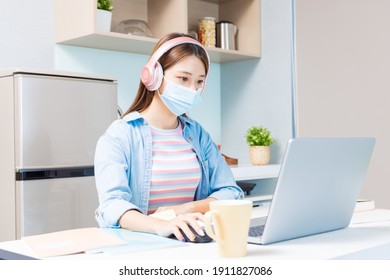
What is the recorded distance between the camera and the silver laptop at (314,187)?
0.94 meters

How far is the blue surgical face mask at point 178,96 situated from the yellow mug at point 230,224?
66cm

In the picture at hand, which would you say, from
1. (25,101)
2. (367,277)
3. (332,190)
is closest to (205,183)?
(332,190)

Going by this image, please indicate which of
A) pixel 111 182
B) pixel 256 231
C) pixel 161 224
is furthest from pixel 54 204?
pixel 256 231

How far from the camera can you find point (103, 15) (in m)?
2.61

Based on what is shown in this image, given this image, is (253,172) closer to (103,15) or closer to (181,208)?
(103,15)

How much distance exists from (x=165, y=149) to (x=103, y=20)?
4.45 ft

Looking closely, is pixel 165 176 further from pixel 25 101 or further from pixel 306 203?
pixel 25 101

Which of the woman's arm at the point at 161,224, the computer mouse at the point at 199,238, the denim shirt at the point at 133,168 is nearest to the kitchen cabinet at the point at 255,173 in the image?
the denim shirt at the point at 133,168

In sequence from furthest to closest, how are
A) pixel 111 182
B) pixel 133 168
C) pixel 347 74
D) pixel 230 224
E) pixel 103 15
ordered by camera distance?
pixel 347 74 < pixel 103 15 < pixel 133 168 < pixel 111 182 < pixel 230 224

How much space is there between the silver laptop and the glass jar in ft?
7.08

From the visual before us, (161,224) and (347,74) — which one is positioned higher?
(347,74)

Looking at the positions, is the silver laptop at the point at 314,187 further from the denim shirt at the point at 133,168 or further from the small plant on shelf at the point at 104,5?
the small plant on shelf at the point at 104,5

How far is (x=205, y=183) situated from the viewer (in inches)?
60.4

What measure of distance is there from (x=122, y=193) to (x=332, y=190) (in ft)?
1.63
